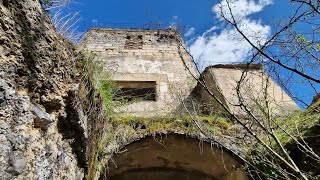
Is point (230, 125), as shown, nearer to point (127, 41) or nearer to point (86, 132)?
point (86, 132)

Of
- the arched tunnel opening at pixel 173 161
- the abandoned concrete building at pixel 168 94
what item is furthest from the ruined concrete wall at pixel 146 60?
the arched tunnel opening at pixel 173 161

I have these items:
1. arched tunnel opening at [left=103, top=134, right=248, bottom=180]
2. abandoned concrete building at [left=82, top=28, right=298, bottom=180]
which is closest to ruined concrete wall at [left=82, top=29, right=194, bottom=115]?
abandoned concrete building at [left=82, top=28, right=298, bottom=180]

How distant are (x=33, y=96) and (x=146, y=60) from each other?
6969mm

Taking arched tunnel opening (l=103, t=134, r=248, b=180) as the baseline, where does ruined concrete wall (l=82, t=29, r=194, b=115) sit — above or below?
above

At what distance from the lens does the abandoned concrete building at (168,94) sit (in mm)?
5344

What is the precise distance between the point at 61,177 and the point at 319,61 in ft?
8.03

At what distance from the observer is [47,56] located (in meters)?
2.95

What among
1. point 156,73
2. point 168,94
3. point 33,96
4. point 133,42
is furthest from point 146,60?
point 33,96

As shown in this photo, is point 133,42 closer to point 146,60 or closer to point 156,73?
point 146,60

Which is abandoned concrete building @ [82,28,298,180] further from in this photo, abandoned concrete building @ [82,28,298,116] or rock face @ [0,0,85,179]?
rock face @ [0,0,85,179]

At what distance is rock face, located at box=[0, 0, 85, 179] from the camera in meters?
2.34

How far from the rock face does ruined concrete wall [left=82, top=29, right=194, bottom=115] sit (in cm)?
447

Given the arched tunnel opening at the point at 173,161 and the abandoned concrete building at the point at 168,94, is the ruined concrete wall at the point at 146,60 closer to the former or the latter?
the abandoned concrete building at the point at 168,94

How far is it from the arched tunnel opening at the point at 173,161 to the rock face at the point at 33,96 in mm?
1868
